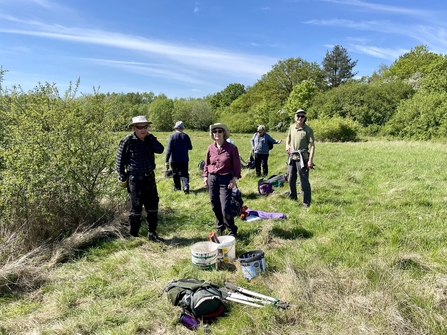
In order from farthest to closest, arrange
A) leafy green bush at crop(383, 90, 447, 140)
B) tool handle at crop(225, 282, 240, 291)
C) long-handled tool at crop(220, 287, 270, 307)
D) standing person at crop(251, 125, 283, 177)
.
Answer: leafy green bush at crop(383, 90, 447, 140)
standing person at crop(251, 125, 283, 177)
tool handle at crop(225, 282, 240, 291)
long-handled tool at crop(220, 287, 270, 307)

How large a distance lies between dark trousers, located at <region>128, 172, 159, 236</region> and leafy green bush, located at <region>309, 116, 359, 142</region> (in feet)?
85.0

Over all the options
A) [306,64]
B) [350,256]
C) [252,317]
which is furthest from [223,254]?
[306,64]

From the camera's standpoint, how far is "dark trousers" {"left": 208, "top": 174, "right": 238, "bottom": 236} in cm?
519

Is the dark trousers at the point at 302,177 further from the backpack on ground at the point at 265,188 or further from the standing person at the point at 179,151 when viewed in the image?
the standing person at the point at 179,151

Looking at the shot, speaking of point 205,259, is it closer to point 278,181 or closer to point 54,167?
point 54,167

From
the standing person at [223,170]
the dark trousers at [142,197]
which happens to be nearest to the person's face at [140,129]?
the dark trousers at [142,197]

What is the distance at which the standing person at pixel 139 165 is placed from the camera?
5.06 metres

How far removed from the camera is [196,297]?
3234 millimetres

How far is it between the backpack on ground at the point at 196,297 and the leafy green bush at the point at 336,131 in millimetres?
27360

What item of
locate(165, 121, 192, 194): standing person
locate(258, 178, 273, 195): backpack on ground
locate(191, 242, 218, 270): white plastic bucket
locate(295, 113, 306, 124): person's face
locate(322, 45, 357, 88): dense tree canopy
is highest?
locate(322, 45, 357, 88): dense tree canopy

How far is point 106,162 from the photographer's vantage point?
6.12 meters

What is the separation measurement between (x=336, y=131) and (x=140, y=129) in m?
26.6

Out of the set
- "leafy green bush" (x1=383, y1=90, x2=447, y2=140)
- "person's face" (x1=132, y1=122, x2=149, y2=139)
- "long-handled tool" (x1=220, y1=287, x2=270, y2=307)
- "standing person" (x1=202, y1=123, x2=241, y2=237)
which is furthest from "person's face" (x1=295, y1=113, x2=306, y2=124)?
"leafy green bush" (x1=383, y1=90, x2=447, y2=140)

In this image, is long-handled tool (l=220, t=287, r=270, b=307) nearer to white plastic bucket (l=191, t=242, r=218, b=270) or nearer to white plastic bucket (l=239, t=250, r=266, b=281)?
white plastic bucket (l=239, t=250, r=266, b=281)
